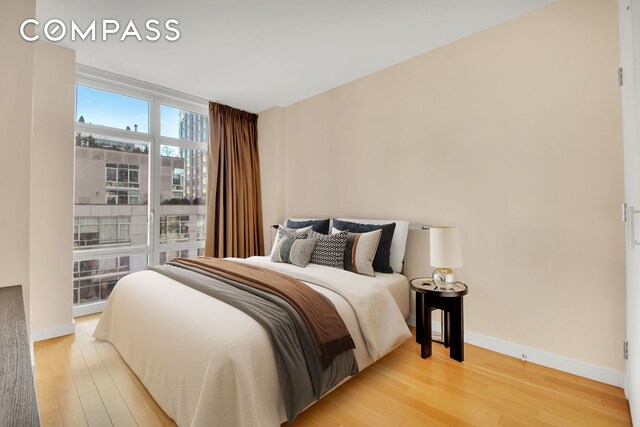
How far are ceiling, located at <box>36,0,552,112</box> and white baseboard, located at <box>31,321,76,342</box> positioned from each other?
8.38 ft

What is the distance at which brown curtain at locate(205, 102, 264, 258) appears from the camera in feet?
13.0

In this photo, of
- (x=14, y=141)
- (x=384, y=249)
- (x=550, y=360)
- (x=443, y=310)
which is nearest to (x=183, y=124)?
(x=14, y=141)

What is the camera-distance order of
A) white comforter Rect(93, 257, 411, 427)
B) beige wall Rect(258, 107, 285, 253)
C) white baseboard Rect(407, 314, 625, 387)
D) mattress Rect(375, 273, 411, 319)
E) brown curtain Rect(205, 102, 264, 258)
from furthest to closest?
1. beige wall Rect(258, 107, 285, 253)
2. brown curtain Rect(205, 102, 264, 258)
3. mattress Rect(375, 273, 411, 319)
4. white baseboard Rect(407, 314, 625, 387)
5. white comforter Rect(93, 257, 411, 427)

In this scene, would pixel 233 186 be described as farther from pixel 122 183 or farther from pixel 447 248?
pixel 447 248

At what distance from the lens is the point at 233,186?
4.11 m

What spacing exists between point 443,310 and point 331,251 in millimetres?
1048

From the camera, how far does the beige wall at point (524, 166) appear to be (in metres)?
1.97

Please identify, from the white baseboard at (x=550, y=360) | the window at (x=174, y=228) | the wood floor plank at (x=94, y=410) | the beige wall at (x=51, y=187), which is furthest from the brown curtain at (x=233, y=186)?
the white baseboard at (x=550, y=360)

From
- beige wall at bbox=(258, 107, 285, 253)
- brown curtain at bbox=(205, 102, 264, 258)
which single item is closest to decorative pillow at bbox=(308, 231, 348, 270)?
beige wall at bbox=(258, 107, 285, 253)

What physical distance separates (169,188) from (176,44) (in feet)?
5.90

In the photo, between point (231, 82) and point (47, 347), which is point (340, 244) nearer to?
point (231, 82)

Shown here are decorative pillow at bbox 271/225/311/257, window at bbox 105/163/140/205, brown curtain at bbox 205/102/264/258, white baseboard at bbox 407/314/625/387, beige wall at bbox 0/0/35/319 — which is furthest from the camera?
brown curtain at bbox 205/102/264/258

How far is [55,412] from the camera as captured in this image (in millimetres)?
1672

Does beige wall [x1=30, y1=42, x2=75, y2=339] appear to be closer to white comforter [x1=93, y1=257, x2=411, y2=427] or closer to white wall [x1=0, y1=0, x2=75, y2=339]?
white wall [x1=0, y1=0, x2=75, y2=339]
